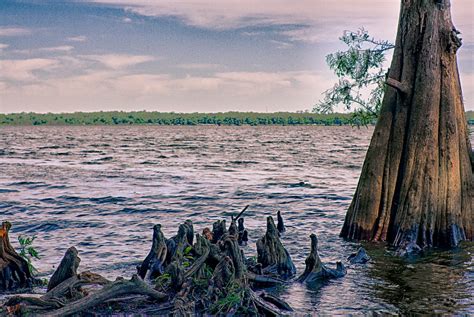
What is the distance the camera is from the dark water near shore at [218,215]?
1611 centimetres

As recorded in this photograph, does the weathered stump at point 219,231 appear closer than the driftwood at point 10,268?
No

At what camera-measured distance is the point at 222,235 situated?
56.2 ft

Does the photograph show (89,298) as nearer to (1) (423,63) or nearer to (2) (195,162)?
(1) (423,63)

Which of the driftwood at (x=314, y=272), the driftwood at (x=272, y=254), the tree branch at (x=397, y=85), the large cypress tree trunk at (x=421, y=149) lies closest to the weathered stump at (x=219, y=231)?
the driftwood at (x=272, y=254)

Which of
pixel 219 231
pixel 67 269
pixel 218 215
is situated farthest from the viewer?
pixel 218 215

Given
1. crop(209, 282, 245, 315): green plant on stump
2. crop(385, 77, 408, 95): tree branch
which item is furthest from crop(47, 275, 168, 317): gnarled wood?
crop(385, 77, 408, 95): tree branch

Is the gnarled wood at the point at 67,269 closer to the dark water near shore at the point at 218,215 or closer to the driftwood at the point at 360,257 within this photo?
the dark water near shore at the point at 218,215

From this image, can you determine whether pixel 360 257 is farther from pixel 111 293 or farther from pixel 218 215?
pixel 218 215

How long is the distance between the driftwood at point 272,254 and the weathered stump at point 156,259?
2.50 metres

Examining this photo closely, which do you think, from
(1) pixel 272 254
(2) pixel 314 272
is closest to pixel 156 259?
(1) pixel 272 254

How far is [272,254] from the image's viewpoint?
17.0m

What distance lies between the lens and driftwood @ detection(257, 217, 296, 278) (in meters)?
16.9

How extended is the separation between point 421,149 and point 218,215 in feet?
41.2

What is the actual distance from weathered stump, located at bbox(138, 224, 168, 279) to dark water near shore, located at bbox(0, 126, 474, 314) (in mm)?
2520
